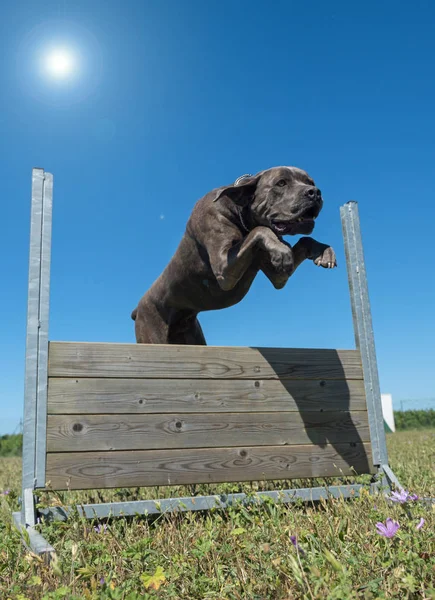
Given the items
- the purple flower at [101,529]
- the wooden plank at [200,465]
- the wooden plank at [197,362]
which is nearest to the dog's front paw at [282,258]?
the wooden plank at [197,362]

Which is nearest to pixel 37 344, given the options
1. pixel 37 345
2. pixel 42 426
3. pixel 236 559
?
pixel 37 345

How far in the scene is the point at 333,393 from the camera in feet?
12.3

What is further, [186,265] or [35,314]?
[186,265]

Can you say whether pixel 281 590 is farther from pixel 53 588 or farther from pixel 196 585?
pixel 53 588

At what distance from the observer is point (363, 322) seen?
156 inches

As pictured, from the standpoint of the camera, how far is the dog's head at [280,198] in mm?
3537

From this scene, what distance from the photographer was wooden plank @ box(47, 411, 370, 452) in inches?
119

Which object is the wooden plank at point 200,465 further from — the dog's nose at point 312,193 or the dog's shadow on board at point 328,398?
the dog's nose at point 312,193

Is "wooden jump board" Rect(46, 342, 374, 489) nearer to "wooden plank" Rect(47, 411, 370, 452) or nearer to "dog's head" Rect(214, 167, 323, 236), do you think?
"wooden plank" Rect(47, 411, 370, 452)

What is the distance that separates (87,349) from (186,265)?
4.26 ft

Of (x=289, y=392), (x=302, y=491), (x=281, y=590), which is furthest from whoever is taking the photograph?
(x=289, y=392)

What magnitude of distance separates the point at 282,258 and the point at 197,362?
0.88 meters

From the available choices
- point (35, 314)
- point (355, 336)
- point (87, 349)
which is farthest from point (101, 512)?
point (355, 336)

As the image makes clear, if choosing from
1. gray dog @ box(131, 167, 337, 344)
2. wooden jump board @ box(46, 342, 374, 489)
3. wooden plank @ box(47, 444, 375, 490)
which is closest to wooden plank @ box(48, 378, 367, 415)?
wooden jump board @ box(46, 342, 374, 489)
